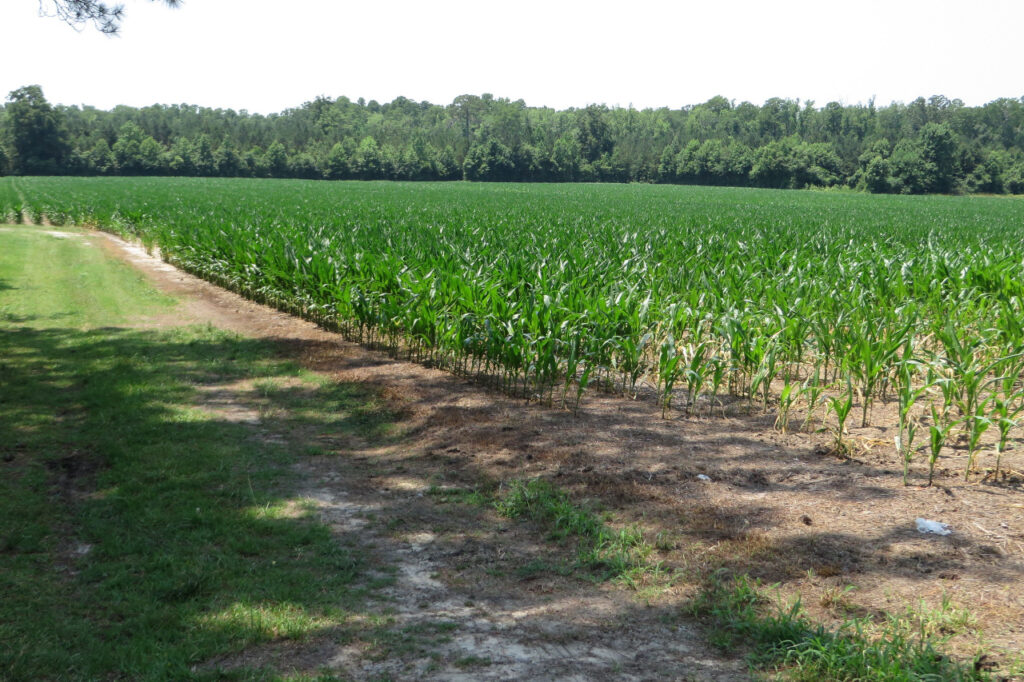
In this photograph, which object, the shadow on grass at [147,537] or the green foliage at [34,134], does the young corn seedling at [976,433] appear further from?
the green foliage at [34,134]

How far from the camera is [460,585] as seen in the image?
4066 millimetres

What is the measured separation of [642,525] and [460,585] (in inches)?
51.6

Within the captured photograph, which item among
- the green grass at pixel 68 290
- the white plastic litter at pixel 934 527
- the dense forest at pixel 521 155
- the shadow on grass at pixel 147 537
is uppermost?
the dense forest at pixel 521 155

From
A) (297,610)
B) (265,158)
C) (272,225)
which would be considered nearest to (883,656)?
(297,610)

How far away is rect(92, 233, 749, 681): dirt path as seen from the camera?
129 inches

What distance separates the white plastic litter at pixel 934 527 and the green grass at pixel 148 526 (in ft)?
11.1

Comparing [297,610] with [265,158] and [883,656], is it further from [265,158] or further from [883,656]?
[265,158]

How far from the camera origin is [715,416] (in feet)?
22.7

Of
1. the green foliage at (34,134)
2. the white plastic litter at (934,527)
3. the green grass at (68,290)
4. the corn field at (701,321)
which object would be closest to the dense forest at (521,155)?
the green foliage at (34,134)

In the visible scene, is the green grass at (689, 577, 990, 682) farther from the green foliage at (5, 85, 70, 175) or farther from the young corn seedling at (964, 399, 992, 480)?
the green foliage at (5, 85, 70, 175)

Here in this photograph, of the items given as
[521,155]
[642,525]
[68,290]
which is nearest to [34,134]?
[521,155]

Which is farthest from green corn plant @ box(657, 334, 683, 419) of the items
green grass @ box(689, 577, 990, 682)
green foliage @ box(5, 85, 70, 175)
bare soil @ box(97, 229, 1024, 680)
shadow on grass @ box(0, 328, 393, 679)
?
green foliage @ box(5, 85, 70, 175)

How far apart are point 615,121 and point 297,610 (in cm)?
17690

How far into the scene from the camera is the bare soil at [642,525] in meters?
3.37
